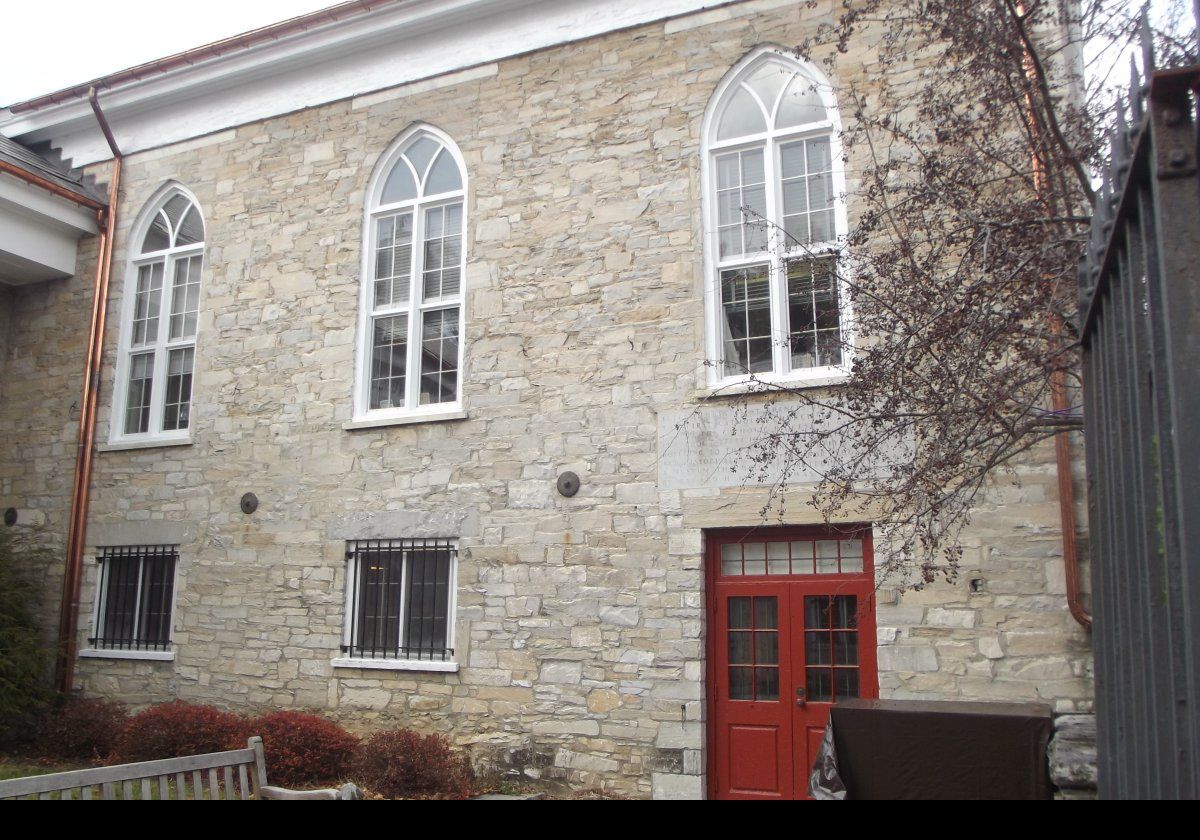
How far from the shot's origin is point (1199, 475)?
155 cm

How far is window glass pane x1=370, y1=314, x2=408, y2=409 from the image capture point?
1093 centimetres

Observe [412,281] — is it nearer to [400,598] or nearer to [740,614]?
[400,598]

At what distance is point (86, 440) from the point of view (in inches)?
483

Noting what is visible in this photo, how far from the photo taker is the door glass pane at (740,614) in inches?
351

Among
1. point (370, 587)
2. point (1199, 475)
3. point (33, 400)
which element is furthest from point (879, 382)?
point (33, 400)

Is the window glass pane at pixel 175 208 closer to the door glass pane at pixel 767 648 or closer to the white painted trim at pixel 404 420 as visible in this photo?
the white painted trim at pixel 404 420

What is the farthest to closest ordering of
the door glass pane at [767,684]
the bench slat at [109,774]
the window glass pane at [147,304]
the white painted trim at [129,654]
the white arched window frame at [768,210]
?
the window glass pane at [147,304]
the white painted trim at [129,654]
the white arched window frame at [768,210]
the door glass pane at [767,684]
the bench slat at [109,774]

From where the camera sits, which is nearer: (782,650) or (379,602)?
(782,650)

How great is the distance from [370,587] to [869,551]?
5168 millimetres

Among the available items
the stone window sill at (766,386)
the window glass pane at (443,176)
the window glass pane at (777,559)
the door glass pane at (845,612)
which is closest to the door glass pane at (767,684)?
the door glass pane at (845,612)

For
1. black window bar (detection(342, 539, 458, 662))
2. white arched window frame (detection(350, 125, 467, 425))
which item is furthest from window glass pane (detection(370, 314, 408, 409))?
black window bar (detection(342, 539, 458, 662))

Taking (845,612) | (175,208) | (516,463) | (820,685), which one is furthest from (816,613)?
(175,208)

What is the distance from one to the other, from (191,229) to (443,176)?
379 centimetres

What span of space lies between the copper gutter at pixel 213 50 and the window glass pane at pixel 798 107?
15.2 feet
